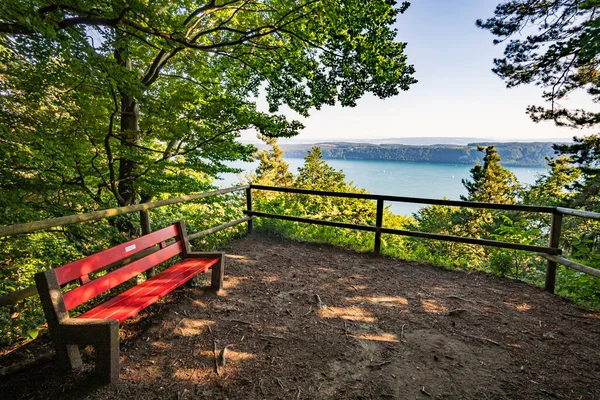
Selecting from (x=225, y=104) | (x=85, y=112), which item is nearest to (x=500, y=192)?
(x=225, y=104)

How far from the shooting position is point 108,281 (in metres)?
2.35

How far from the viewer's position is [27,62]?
3240mm

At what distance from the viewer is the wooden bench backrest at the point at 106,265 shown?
2.02 meters

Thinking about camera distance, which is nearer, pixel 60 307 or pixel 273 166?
pixel 60 307

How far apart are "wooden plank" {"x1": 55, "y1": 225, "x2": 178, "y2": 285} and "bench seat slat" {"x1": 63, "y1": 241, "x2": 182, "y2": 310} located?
0.33 feet

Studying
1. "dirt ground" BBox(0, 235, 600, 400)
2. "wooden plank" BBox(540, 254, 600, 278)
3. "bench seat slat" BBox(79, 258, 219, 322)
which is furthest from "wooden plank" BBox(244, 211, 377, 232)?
"wooden plank" BBox(540, 254, 600, 278)

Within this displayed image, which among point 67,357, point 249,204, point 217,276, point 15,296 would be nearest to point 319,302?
point 217,276

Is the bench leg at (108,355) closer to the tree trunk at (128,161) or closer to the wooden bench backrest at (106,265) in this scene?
the wooden bench backrest at (106,265)

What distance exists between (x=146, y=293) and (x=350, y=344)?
1.99 meters

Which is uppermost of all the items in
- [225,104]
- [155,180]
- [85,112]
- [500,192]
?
[225,104]

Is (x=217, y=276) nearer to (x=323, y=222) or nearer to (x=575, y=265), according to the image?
(x=323, y=222)

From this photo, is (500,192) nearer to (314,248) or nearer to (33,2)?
(314,248)

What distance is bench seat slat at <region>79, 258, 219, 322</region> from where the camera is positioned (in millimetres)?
2170

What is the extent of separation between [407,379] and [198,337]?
1.92m
